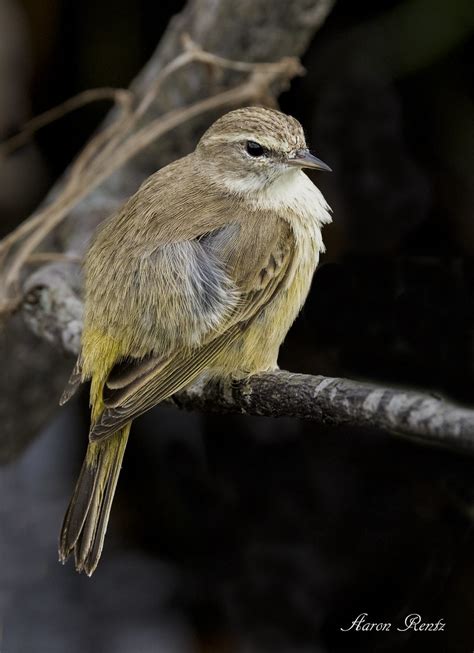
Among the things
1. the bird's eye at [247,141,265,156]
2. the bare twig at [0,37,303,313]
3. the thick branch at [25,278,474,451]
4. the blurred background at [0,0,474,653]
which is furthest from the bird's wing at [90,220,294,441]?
the bare twig at [0,37,303,313]

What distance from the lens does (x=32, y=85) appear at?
4219 mm

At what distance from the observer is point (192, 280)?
230 cm

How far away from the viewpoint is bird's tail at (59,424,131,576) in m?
2.20

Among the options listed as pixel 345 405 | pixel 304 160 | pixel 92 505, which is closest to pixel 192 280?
pixel 304 160

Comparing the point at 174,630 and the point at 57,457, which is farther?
the point at 57,457


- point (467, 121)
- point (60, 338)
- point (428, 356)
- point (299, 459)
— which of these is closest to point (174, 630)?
point (299, 459)

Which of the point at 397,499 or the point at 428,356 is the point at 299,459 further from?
the point at 428,356

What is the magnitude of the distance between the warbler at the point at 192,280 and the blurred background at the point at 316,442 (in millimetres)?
382

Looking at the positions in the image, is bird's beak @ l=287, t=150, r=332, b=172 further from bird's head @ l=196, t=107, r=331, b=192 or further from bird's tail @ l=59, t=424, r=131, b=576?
bird's tail @ l=59, t=424, r=131, b=576

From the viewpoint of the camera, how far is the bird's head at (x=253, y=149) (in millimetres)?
2549

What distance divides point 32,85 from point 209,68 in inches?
45.6

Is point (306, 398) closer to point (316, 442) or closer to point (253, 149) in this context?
point (253, 149)

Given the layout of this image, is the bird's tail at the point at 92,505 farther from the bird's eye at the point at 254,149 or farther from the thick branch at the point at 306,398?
the bird's eye at the point at 254,149

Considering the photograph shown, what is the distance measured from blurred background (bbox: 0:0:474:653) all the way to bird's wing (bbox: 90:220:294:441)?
0.44 m
